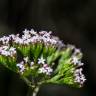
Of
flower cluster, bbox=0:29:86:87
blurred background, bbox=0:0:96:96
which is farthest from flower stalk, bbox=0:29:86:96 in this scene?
blurred background, bbox=0:0:96:96

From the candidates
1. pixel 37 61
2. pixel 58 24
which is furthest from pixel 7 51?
pixel 58 24

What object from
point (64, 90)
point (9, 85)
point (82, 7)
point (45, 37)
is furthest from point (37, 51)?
point (82, 7)

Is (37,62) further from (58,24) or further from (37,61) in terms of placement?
(58,24)

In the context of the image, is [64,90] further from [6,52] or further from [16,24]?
[6,52]

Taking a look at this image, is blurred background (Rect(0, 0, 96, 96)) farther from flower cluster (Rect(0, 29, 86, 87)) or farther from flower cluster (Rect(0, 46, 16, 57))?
flower cluster (Rect(0, 46, 16, 57))

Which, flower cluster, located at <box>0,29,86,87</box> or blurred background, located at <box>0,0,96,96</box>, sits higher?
blurred background, located at <box>0,0,96,96</box>

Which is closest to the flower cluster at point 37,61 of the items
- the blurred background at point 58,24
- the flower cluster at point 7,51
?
the flower cluster at point 7,51
